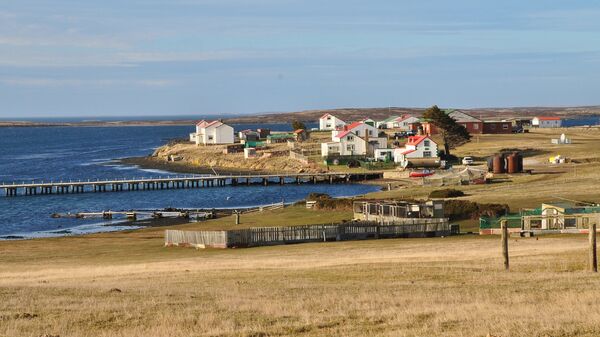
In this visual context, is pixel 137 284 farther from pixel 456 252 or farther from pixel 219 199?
pixel 219 199

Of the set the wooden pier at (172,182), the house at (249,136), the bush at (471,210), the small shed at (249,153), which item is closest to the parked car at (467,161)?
the wooden pier at (172,182)

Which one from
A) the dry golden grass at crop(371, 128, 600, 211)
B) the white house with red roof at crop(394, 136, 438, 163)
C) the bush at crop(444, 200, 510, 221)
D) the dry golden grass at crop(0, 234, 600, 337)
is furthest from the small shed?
the dry golden grass at crop(0, 234, 600, 337)

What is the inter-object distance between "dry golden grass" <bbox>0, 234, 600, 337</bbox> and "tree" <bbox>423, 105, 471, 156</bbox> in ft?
310

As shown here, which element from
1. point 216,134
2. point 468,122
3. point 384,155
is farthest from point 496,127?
point 216,134

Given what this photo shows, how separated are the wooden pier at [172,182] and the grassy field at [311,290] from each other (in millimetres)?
63924

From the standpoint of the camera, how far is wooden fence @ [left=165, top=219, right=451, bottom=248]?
46469mm

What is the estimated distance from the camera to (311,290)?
985 inches

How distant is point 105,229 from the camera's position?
71.8 m

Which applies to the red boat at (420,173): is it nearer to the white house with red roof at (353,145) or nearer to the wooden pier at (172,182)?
the wooden pier at (172,182)

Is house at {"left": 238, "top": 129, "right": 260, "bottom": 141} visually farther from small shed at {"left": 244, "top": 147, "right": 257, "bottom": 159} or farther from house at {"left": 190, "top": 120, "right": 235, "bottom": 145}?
small shed at {"left": 244, "top": 147, "right": 257, "bottom": 159}

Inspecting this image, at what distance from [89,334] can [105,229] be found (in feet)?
179

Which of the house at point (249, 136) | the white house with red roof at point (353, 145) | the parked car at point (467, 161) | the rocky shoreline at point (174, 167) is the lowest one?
the rocky shoreline at point (174, 167)

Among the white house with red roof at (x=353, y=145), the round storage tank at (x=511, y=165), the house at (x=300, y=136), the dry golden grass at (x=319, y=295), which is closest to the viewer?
the dry golden grass at (x=319, y=295)

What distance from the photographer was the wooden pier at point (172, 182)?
11162 centimetres
